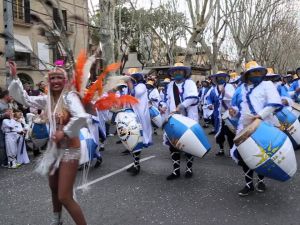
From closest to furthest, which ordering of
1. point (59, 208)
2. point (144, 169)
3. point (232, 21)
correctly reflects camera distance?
point (59, 208) → point (144, 169) → point (232, 21)

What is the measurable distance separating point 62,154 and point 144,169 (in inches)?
139

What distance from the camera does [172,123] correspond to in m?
5.53

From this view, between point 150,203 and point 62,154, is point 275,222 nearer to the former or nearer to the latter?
point 150,203

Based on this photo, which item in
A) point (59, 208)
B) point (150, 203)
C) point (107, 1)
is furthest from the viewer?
point (107, 1)

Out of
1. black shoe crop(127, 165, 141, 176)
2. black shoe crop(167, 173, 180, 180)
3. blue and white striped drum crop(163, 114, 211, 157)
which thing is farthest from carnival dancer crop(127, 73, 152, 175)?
blue and white striped drum crop(163, 114, 211, 157)

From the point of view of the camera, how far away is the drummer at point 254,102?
490cm

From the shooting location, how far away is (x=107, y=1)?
13.3 m

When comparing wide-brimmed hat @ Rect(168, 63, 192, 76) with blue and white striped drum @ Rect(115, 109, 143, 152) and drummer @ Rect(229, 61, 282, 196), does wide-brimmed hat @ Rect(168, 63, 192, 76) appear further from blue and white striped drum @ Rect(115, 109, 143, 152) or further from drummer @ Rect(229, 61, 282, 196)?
drummer @ Rect(229, 61, 282, 196)

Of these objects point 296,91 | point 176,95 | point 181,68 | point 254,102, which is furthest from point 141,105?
point 296,91

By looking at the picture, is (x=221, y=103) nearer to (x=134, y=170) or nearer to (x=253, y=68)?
(x=134, y=170)

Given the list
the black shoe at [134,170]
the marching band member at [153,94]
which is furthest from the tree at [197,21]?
the black shoe at [134,170]

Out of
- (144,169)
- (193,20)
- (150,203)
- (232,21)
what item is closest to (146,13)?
(232,21)

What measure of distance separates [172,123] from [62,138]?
94.2 inches

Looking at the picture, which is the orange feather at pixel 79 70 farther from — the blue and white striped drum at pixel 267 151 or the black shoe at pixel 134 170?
the black shoe at pixel 134 170
